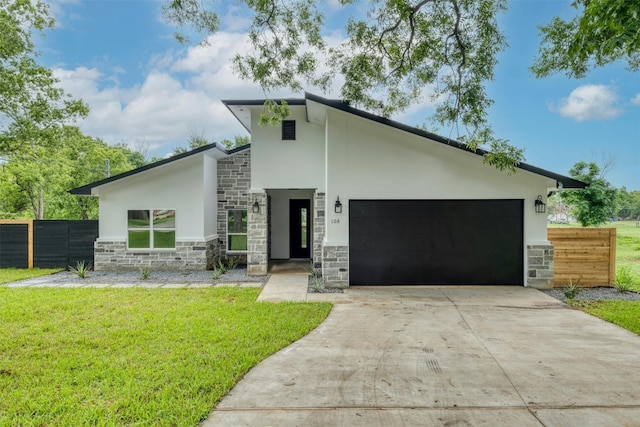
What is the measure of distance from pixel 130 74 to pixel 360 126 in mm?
20688

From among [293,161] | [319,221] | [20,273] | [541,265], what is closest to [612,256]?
[541,265]

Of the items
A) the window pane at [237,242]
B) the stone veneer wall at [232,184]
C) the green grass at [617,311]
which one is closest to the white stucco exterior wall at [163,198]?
the stone veneer wall at [232,184]

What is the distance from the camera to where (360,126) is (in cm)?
888

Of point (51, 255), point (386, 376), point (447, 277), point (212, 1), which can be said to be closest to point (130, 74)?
point (51, 255)

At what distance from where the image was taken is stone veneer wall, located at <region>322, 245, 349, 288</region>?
891cm

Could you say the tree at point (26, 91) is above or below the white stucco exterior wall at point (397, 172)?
above

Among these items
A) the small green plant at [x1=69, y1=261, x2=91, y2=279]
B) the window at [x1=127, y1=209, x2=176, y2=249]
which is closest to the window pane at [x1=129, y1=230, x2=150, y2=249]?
the window at [x1=127, y1=209, x2=176, y2=249]

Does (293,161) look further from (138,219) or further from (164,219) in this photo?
(138,219)

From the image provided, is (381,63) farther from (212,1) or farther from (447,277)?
(447,277)

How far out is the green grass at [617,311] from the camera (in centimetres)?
590

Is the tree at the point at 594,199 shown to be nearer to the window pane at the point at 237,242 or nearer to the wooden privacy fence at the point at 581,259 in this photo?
the wooden privacy fence at the point at 581,259

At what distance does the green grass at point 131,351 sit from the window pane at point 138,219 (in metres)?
3.93

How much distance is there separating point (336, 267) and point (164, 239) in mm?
6285

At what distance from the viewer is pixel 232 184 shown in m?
12.7
